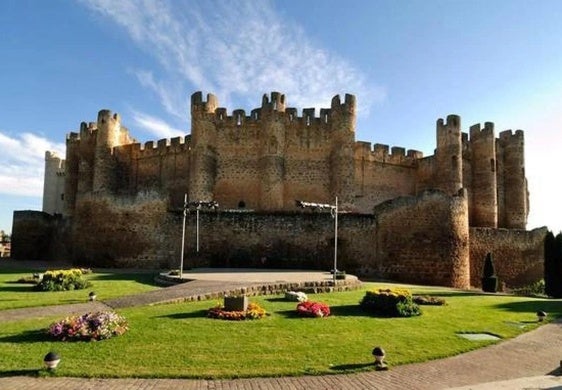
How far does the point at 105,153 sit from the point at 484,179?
32.7 m

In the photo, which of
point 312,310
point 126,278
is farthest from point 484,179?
point 312,310

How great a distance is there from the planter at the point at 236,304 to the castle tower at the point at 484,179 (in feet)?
105

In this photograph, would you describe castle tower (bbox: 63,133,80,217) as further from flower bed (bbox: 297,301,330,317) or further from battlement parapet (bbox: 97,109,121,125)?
flower bed (bbox: 297,301,330,317)

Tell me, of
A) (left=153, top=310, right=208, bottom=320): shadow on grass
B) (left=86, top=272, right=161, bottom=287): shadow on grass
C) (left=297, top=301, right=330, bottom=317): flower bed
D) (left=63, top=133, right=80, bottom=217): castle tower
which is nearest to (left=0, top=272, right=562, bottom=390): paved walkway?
(left=297, top=301, right=330, bottom=317): flower bed

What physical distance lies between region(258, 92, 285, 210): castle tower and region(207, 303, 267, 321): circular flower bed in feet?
72.2

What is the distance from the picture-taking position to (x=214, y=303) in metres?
14.4

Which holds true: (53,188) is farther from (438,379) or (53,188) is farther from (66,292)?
(438,379)

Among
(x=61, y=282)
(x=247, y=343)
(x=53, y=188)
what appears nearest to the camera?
(x=247, y=343)

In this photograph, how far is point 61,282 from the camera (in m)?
18.0

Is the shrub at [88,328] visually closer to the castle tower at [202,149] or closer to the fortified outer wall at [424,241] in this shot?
the fortified outer wall at [424,241]

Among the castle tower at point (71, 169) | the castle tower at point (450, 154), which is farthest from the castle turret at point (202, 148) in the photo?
the castle tower at point (450, 154)

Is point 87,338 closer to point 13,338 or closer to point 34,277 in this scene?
point 13,338

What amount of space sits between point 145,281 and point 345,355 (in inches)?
533

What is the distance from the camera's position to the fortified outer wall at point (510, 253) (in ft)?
100
